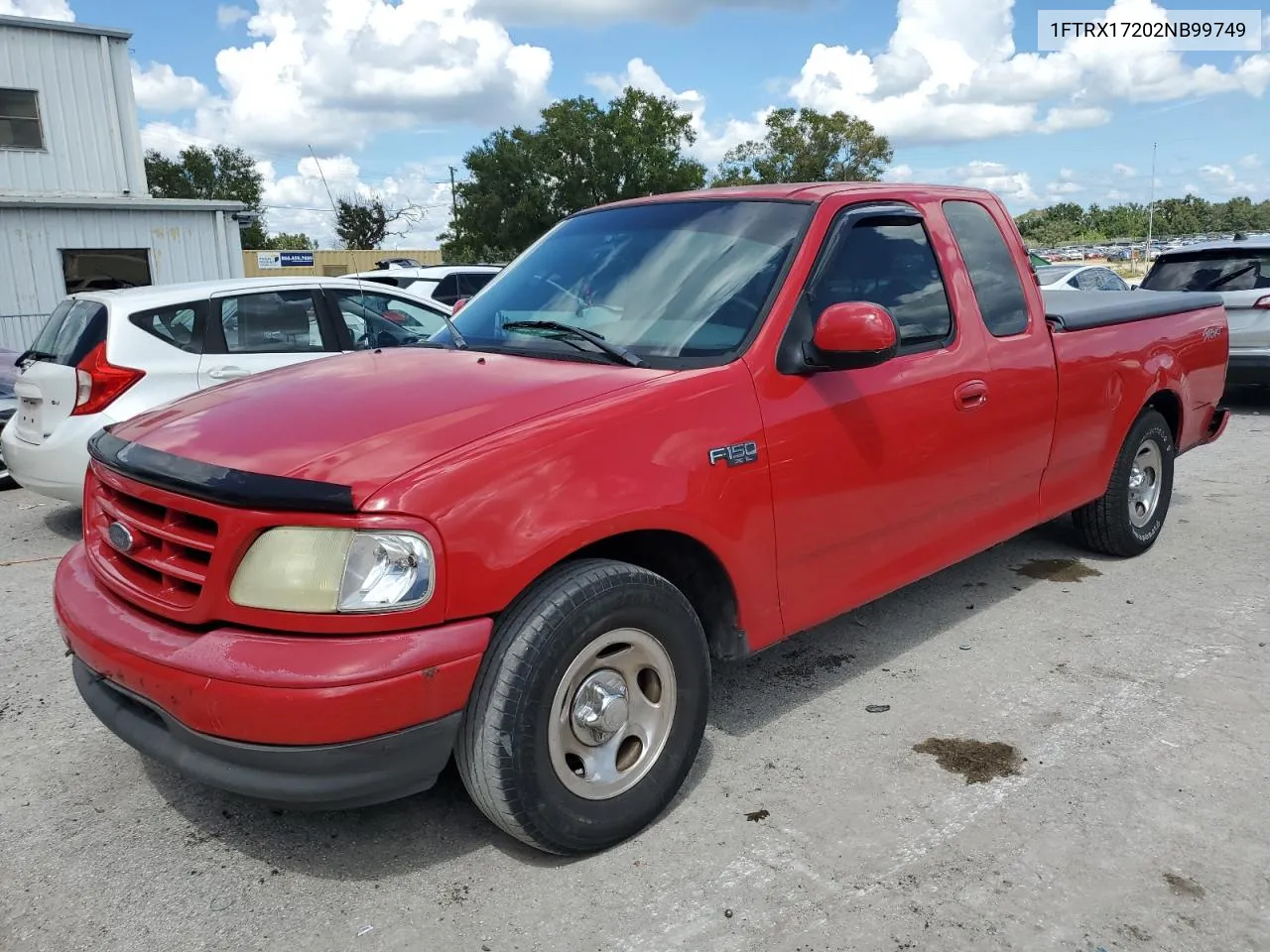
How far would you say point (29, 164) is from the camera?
58.7ft

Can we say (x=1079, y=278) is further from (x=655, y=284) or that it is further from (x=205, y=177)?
(x=205, y=177)

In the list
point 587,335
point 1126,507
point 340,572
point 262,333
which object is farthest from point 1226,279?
point 340,572

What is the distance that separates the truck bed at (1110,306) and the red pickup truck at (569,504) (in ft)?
1.19

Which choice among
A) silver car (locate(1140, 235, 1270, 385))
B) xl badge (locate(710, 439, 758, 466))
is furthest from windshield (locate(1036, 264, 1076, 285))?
xl badge (locate(710, 439, 758, 466))

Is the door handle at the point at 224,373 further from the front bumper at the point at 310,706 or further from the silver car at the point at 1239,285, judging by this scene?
the silver car at the point at 1239,285

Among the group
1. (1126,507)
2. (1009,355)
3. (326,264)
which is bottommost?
(1126,507)

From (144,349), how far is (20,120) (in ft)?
49.2

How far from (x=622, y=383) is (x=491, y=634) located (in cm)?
86

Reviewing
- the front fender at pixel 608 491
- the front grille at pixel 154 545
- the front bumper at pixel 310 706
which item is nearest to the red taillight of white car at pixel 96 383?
the front grille at pixel 154 545

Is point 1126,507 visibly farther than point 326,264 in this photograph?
No

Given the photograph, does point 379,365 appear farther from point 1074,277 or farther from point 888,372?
point 1074,277

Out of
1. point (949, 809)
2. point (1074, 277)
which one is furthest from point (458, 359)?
point (1074, 277)

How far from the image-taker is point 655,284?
3.58 metres

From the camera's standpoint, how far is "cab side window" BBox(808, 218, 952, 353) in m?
3.64
